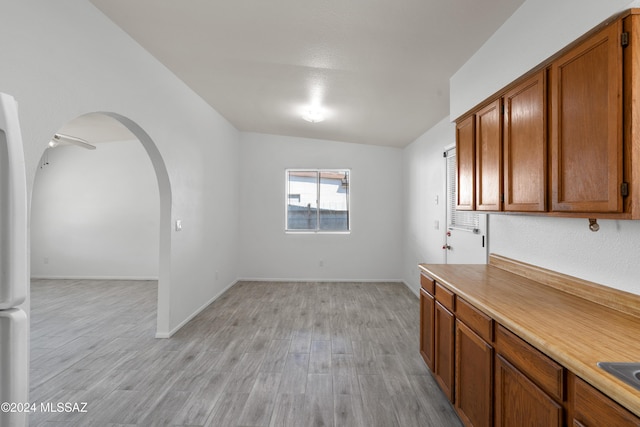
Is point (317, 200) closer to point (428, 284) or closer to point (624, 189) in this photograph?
point (428, 284)

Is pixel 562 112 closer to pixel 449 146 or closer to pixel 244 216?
pixel 449 146

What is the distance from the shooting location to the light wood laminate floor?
210cm

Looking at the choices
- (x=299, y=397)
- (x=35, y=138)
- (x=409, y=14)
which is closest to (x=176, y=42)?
(x=35, y=138)

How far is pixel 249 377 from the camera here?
8.39 ft

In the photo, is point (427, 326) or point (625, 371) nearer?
point (625, 371)

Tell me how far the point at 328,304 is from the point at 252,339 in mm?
1533

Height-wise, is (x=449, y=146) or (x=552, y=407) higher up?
(x=449, y=146)

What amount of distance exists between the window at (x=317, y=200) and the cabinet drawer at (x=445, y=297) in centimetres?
379

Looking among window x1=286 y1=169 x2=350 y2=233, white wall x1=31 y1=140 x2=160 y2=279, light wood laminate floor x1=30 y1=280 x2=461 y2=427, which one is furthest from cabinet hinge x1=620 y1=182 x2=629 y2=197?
white wall x1=31 y1=140 x2=160 y2=279

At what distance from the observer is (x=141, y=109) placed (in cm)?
287

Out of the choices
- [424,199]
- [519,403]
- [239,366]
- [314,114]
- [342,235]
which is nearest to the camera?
[519,403]

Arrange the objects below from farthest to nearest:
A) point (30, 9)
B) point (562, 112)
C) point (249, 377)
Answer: point (249, 377) → point (30, 9) → point (562, 112)

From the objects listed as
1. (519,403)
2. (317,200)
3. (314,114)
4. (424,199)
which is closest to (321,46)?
(314,114)

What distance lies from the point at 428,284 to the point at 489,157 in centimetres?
110
